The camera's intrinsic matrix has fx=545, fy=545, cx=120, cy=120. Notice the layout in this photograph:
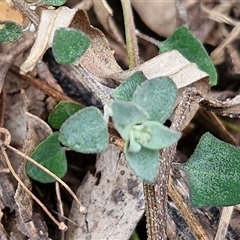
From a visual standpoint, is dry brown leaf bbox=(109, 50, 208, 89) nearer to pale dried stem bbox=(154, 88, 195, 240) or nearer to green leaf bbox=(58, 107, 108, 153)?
pale dried stem bbox=(154, 88, 195, 240)

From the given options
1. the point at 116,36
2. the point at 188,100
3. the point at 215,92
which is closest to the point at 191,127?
the point at 215,92

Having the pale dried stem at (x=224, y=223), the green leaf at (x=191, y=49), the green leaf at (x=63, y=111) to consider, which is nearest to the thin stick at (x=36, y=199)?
the green leaf at (x=63, y=111)

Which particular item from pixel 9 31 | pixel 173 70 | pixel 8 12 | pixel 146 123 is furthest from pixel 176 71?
pixel 8 12

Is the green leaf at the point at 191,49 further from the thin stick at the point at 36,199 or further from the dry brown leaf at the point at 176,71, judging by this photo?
the thin stick at the point at 36,199

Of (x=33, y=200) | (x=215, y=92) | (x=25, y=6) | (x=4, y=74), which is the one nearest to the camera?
(x=25, y=6)

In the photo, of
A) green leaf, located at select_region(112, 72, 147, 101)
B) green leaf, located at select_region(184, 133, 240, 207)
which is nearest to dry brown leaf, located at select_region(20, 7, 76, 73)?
green leaf, located at select_region(112, 72, 147, 101)

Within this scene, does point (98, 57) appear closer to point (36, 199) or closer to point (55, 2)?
point (55, 2)

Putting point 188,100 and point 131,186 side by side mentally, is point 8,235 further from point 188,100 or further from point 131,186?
point 188,100
